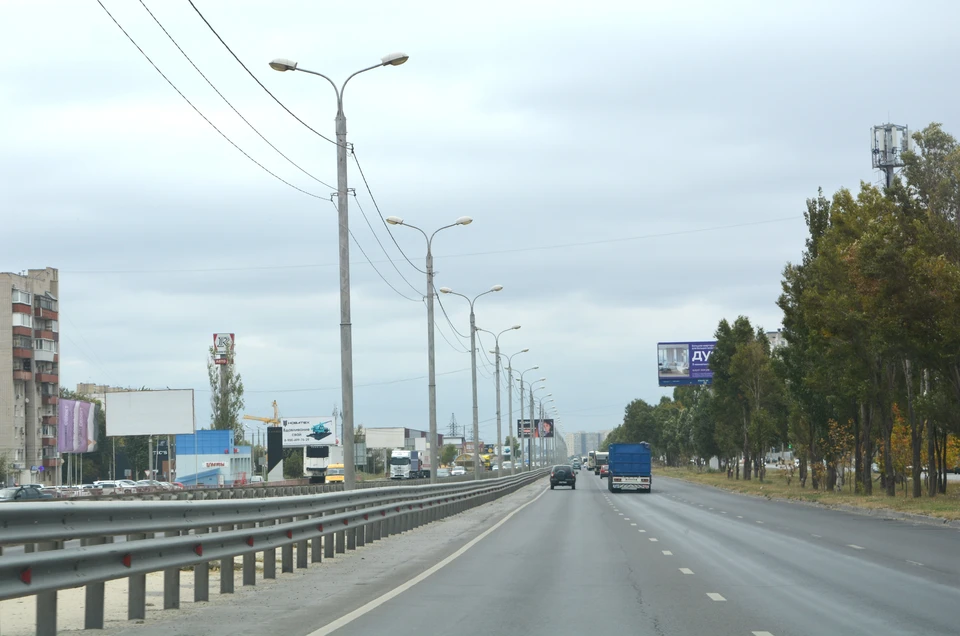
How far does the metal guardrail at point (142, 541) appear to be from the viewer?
8523 millimetres

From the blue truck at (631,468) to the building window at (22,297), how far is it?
212 ft

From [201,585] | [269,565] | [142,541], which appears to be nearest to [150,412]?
[269,565]

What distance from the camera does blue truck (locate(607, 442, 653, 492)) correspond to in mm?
66688

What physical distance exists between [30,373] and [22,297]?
7274 millimetres

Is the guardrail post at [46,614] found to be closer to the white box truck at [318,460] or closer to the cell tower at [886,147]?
the cell tower at [886,147]

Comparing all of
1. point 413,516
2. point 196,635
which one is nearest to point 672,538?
point 413,516

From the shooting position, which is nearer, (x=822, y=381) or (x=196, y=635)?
(x=196, y=635)

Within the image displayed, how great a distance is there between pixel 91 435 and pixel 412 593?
102 metres

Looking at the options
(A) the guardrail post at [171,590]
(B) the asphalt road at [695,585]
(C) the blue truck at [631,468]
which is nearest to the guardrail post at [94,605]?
(A) the guardrail post at [171,590]

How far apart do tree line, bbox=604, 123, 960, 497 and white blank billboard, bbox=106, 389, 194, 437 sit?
166 ft

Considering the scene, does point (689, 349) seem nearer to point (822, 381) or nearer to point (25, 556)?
point (822, 381)

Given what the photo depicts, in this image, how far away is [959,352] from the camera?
1374 inches

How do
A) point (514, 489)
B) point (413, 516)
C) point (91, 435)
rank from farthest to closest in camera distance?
point (91, 435) < point (514, 489) < point (413, 516)

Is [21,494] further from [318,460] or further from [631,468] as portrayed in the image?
[318,460]
